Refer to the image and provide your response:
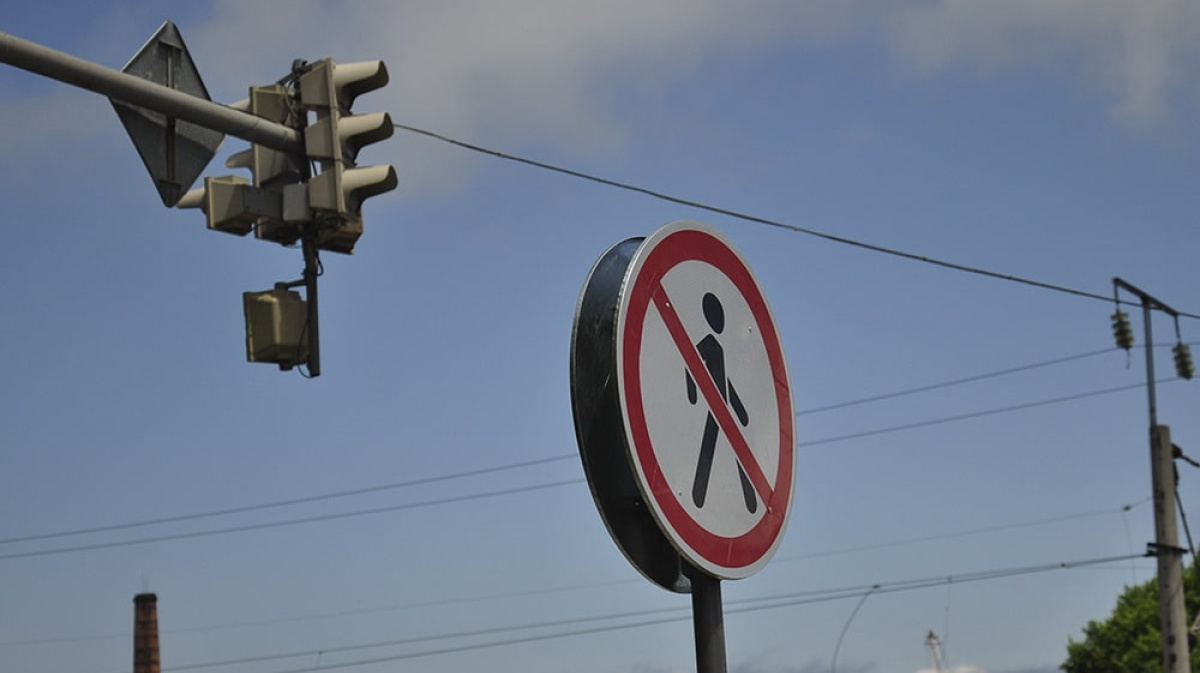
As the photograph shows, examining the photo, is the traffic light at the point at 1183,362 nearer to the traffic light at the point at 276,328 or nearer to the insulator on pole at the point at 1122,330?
the insulator on pole at the point at 1122,330

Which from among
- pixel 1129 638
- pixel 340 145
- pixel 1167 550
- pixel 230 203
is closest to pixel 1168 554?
pixel 1167 550

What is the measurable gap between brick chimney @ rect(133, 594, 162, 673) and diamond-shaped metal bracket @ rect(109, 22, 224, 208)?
52.8m

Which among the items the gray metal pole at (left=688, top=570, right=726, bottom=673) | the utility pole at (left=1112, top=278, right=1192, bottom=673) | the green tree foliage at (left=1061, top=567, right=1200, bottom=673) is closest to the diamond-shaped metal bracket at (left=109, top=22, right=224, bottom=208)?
the gray metal pole at (left=688, top=570, right=726, bottom=673)

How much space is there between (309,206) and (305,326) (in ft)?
1.63

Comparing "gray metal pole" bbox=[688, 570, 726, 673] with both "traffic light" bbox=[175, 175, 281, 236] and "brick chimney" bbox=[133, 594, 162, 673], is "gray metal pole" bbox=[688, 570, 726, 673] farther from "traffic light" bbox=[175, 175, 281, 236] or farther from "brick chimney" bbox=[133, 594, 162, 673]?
"brick chimney" bbox=[133, 594, 162, 673]

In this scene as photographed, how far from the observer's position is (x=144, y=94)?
5.97 m

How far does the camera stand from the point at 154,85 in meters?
6.02

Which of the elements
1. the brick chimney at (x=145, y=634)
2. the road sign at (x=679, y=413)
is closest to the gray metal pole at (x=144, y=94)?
the road sign at (x=679, y=413)

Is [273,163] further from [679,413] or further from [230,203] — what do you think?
[679,413]

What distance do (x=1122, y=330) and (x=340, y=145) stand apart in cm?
1887

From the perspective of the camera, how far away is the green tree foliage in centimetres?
4475

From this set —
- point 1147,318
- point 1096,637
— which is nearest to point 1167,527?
point 1147,318

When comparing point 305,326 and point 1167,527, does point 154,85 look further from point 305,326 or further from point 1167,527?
point 1167,527

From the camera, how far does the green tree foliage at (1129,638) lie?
147 feet
